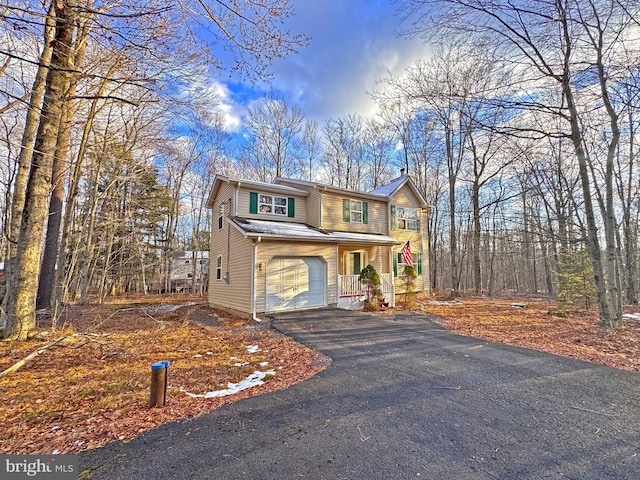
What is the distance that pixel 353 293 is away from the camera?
40.0ft

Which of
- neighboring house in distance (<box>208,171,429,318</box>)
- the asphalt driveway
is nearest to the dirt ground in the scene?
the asphalt driveway

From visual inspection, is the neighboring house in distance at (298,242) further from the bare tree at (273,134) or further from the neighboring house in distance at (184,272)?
the neighboring house in distance at (184,272)

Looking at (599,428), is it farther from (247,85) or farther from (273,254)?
(273,254)

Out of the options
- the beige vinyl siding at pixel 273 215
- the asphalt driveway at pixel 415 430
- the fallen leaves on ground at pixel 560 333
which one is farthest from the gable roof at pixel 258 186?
the asphalt driveway at pixel 415 430

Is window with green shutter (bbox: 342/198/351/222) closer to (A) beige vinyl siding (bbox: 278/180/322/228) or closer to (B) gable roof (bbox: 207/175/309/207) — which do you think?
(A) beige vinyl siding (bbox: 278/180/322/228)

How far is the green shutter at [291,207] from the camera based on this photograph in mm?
13141

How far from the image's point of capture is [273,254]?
33.6ft

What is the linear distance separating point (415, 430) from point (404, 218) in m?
14.2

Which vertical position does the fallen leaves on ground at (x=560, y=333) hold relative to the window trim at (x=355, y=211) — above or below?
below

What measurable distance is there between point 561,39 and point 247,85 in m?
8.48

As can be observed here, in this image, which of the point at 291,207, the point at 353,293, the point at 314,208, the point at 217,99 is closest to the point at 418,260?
the point at 353,293

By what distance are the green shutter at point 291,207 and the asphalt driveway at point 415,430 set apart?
9.01 m

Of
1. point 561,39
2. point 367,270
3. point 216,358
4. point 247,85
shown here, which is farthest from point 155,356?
point 561,39

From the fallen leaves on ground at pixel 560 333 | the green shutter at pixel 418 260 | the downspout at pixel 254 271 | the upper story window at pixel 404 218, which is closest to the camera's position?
the fallen leaves on ground at pixel 560 333
